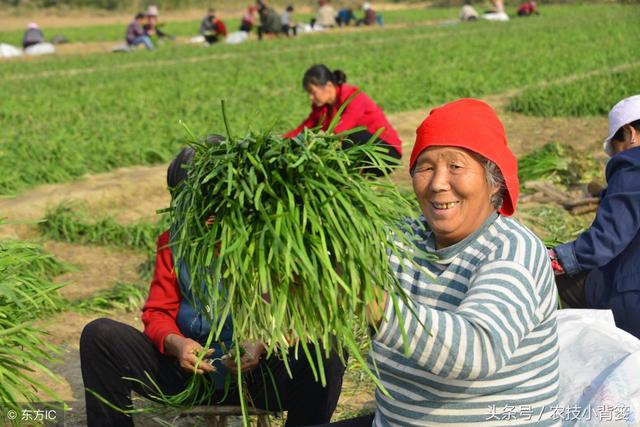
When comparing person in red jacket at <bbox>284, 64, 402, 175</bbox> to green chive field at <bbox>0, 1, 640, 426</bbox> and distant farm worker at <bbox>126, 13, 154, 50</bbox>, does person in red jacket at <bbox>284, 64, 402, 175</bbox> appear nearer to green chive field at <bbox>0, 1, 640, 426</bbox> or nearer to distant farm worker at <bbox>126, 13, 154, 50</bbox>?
green chive field at <bbox>0, 1, 640, 426</bbox>

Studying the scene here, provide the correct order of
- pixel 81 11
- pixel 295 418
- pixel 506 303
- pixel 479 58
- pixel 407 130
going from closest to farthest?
pixel 506 303, pixel 295 418, pixel 407 130, pixel 479 58, pixel 81 11

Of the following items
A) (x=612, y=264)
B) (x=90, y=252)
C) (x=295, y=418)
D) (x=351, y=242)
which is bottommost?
(x=90, y=252)

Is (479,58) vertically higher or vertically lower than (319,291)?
lower

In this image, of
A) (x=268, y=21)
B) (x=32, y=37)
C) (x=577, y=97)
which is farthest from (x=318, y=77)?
(x=268, y=21)

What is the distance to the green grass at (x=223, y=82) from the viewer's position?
27.8 ft

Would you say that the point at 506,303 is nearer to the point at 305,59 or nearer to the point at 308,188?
the point at 308,188

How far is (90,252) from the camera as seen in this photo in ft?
20.0

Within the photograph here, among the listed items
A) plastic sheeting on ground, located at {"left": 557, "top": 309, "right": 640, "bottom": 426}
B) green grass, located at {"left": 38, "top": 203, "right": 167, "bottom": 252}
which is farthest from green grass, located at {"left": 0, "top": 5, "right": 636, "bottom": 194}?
plastic sheeting on ground, located at {"left": 557, "top": 309, "right": 640, "bottom": 426}

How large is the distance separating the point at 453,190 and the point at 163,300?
4.03ft

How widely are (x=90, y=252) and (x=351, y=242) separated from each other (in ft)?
15.1

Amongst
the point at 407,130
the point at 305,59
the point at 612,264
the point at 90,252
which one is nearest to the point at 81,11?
the point at 305,59

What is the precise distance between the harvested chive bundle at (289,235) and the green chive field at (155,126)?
208 mm

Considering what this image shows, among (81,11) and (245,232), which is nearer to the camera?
(245,232)

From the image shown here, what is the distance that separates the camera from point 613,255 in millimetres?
3059
